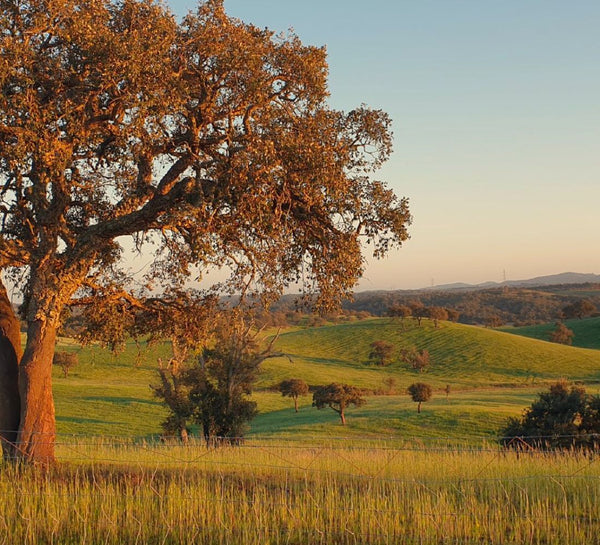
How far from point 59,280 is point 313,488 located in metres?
7.72

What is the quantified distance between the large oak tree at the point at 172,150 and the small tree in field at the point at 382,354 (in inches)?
3898

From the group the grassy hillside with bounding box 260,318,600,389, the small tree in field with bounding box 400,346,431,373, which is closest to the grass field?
the grassy hillside with bounding box 260,318,600,389

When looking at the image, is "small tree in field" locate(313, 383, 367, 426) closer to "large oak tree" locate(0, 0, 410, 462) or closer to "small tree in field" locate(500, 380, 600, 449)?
"small tree in field" locate(500, 380, 600, 449)

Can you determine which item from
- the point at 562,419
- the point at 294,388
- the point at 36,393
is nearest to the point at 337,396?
the point at 294,388

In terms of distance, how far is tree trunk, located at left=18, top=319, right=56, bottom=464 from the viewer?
16.3m

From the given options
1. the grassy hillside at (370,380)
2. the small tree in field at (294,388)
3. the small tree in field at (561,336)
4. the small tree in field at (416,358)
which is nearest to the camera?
the grassy hillside at (370,380)

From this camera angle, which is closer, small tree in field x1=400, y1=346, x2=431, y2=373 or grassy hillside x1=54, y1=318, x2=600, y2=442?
grassy hillside x1=54, y1=318, x2=600, y2=442

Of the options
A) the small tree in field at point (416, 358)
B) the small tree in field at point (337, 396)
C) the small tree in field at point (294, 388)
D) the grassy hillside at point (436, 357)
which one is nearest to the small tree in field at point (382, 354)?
the grassy hillside at point (436, 357)

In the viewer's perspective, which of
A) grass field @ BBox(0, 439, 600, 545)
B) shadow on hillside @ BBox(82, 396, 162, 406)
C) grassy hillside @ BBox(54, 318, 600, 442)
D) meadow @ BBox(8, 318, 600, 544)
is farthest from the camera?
shadow on hillside @ BBox(82, 396, 162, 406)

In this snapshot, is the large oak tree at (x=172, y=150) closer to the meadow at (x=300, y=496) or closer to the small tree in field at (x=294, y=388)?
the meadow at (x=300, y=496)

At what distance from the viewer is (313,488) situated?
14.7 meters

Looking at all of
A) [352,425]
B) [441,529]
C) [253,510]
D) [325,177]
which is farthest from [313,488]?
[352,425]

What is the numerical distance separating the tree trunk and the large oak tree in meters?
0.03

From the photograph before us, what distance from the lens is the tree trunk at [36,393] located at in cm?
1631
